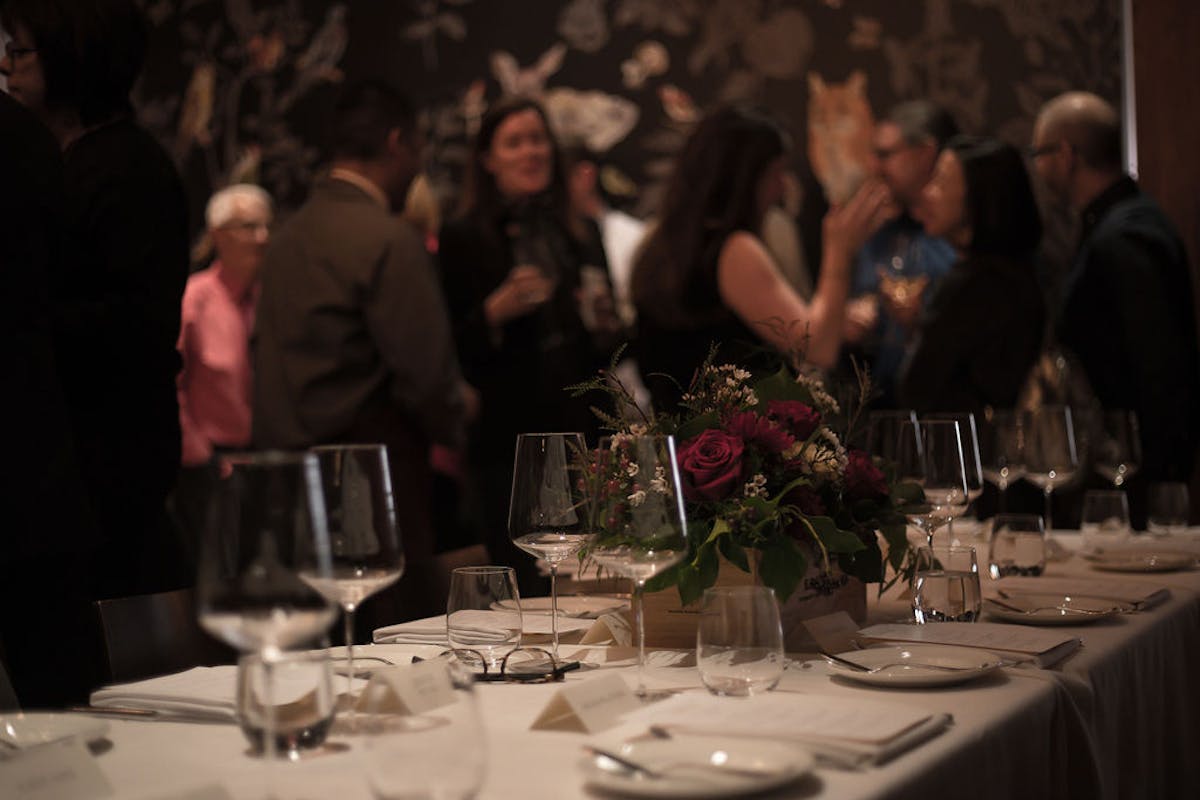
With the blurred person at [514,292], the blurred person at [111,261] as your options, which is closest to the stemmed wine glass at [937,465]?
the blurred person at [111,261]

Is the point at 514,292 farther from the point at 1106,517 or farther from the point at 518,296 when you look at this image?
the point at 1106,517

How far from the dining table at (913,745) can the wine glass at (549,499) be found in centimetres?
14

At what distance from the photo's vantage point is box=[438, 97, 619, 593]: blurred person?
3.91m

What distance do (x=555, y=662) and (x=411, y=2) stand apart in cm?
471

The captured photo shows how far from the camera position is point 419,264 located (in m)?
3.21

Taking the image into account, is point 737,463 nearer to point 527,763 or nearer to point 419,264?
point 527,763

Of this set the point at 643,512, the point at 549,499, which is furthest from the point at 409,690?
the point at 549,499

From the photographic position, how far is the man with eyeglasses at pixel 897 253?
468 centimetres

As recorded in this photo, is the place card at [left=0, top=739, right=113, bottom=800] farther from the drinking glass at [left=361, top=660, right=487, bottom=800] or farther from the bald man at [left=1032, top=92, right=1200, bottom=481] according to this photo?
the bald man at [left=1032, top=92, right=1200, bottom=481]

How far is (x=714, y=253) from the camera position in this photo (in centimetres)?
307

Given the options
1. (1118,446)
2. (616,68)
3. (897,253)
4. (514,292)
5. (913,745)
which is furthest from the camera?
(616,68)

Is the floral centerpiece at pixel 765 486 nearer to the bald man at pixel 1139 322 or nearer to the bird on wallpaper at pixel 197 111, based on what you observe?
the bald man at pixel 1139 322

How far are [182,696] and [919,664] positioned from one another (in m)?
0.72

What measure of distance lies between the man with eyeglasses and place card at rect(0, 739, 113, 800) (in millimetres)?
3849
